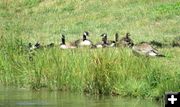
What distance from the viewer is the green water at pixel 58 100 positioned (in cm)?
1873

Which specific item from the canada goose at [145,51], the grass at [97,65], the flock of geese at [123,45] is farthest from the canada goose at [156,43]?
the canada goose at [145,51]

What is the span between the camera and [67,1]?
4784 cm

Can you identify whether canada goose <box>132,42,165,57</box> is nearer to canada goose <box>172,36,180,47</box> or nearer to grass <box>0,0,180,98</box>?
grass <box>0,0,180,98</box>

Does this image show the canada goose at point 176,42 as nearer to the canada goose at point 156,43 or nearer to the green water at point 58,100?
the canada goose at point 156,43

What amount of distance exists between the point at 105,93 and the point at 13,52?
4360mm

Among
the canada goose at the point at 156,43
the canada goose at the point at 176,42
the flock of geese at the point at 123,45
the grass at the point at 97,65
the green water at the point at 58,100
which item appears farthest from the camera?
the canada goose at the point at 156,43

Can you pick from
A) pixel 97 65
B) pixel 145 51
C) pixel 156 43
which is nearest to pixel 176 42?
pixel 156 43

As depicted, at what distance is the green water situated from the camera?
18.7 metres

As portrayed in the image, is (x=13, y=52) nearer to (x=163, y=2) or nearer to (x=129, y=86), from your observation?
(x=129, y=86)

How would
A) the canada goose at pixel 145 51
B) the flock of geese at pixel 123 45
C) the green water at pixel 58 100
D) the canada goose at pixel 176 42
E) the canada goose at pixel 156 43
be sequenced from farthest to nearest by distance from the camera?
the canada goose at pixel 156 43 → the canada goose at pixel 176 42 → the flock of geese at pixel 123 45 → the canada goose at pixel 145 51 → the green water at pixel 58 100

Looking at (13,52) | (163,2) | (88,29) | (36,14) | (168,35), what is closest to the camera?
(13,52)

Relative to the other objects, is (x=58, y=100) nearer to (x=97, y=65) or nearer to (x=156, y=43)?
(x=97, y=65)

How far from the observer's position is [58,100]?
64.6 feet

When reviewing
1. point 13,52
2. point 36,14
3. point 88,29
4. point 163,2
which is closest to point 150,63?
point 13,52
